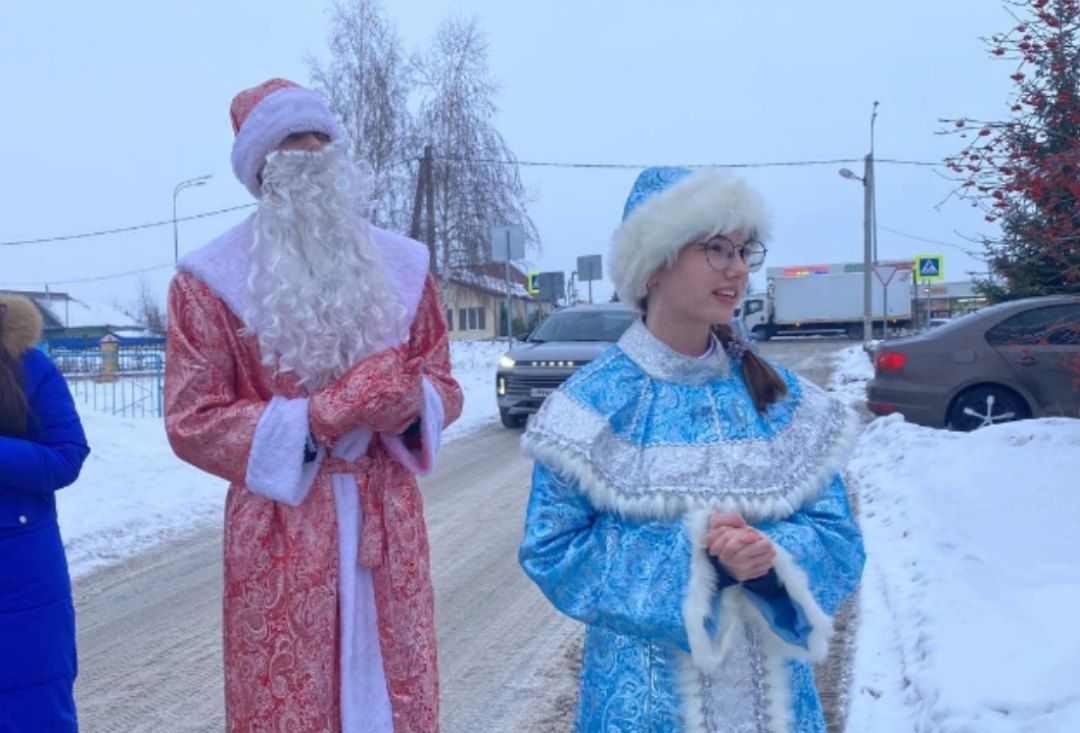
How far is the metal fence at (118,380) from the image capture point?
62.2 ft

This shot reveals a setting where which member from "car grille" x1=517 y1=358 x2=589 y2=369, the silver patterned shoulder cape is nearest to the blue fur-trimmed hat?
the silver patterned shoulder cape

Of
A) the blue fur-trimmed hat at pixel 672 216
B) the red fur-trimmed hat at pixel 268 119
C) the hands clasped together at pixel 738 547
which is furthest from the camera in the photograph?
the red fur-trimmed hat at pixel 268 119

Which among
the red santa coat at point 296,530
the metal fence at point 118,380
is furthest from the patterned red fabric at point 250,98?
the metal fence at point 118,380

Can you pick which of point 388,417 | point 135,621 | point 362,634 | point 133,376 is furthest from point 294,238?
point 133,376

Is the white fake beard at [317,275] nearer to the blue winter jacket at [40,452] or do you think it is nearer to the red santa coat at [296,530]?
the red santa coat at [296,530]

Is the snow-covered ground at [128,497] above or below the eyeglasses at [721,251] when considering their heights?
below

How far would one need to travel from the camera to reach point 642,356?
2.35 metres

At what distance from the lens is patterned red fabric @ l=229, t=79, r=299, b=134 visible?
289 centimetres

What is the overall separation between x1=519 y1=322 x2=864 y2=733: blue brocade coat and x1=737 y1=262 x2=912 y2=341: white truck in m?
48.3

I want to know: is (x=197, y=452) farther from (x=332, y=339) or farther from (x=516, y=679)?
(x=516, y=679)

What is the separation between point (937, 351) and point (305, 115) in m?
10.4

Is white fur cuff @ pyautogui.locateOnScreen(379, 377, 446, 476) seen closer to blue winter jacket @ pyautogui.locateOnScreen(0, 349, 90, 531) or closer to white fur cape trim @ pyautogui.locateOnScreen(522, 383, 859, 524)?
white fur cape trim @ pyautogui.locateOnScreen(522, 383, 859, 524)

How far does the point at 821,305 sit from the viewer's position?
5119 centimetres

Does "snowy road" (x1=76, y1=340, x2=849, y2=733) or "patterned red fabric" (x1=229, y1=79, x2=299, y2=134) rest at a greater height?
"patterned red fabric" (x1=229, y1=79, x2=299, y2=134)
